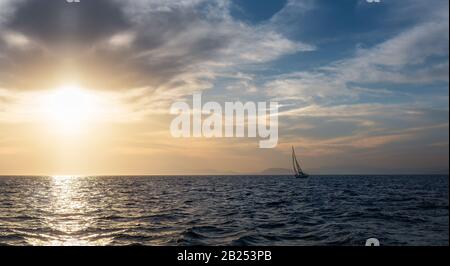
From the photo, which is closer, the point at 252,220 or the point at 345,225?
the point at 345,225

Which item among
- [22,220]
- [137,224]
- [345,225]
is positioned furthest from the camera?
[22,220]

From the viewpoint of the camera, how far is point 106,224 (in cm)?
2386

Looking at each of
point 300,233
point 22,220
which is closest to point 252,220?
point 300,233
